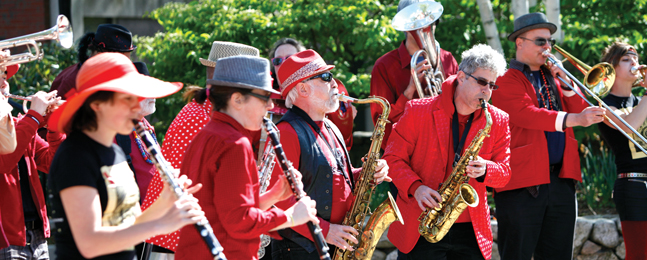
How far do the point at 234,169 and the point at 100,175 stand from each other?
1.86ft

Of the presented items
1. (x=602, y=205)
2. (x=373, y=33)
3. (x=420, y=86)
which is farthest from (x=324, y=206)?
(x=602, y=205)

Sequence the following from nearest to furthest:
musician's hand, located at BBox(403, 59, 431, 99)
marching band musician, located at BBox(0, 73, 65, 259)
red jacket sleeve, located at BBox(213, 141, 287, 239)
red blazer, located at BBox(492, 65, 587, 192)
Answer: red jacket sleeve, located at BBox(213, 141, 287, 239), marching band musician, located at BBox(0, 73, 65, 259), red blazer, located at BBox(492, 65, 587, 192), musician's hand, located at BBox(403, 59, 431, 99)

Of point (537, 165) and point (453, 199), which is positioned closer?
point (453, 199)

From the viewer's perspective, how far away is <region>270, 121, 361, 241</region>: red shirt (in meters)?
3.70

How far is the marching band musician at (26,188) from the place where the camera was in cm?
400

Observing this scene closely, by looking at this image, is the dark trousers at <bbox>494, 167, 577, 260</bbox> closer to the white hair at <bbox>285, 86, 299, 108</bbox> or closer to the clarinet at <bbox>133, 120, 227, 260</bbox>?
the white hair at <bbox>285, 86, 299, 108</bbox>

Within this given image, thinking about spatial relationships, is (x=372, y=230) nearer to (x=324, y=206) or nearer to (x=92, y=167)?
(x=324, y=206)

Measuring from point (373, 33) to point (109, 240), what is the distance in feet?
16.3

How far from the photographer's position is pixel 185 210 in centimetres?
246

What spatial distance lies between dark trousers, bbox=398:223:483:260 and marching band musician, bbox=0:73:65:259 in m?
2.47

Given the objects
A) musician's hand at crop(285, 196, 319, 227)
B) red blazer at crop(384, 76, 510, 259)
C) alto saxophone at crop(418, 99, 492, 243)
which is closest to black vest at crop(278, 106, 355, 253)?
red blazer at crop(384, 76, 510, 259)

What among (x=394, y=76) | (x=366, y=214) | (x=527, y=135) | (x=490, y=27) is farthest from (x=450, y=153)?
(x=490, y=27)

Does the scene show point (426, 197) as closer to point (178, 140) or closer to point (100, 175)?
point (178, 140)

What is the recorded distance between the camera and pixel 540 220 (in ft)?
15.8
